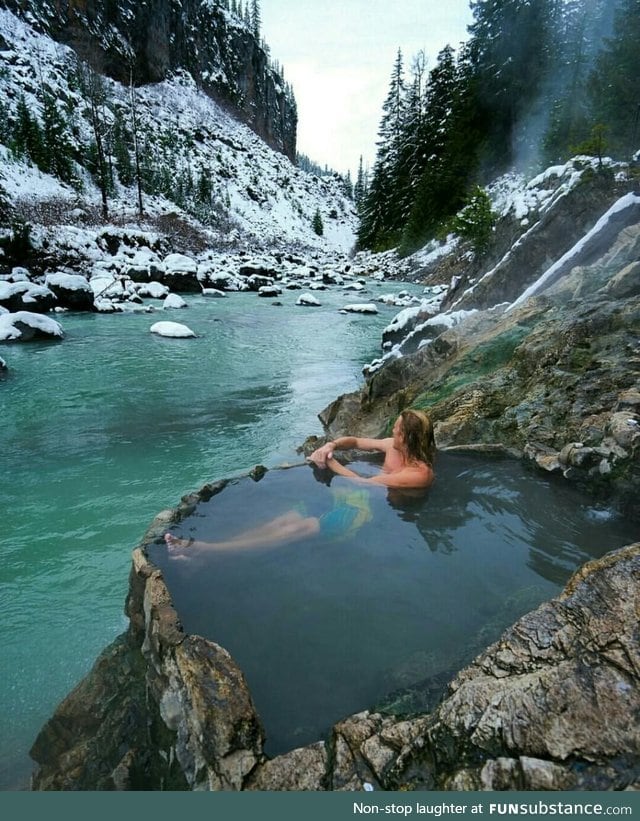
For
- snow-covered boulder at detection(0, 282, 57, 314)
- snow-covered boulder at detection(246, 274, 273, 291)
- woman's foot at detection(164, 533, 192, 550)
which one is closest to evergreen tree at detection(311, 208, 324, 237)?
snow-covered boulder at detection(246, 274, 273, 291)

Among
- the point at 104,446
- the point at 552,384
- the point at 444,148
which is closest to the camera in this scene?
the point at 552,384

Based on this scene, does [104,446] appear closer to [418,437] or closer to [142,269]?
[418,437]

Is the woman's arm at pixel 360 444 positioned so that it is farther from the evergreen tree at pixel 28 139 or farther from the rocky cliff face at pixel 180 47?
the rocky cliff face at pixel 180 47

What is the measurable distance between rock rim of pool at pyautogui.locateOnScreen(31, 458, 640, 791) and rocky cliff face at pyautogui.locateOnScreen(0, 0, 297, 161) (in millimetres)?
58819

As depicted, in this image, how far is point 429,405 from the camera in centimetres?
660

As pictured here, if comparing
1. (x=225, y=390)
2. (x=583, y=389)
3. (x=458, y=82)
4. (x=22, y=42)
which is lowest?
(x=225, y=390)

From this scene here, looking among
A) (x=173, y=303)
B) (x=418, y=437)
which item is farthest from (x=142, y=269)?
(x=418, y=437)

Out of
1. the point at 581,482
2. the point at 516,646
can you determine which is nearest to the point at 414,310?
the point at 581,482

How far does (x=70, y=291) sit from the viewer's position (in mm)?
19906

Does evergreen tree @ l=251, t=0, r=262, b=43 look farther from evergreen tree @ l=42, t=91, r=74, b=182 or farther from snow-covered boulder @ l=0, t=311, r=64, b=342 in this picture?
snow-covered boulder @ l=0, t=311, r=64, b=342

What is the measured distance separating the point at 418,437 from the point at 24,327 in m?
14.8

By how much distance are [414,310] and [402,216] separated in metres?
40.7

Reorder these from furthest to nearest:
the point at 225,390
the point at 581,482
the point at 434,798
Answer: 1. the point at 225,390
2. the point at 581,482
3. the point at 434,798

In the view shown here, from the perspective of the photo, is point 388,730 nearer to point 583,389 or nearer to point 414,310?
point 583,389
